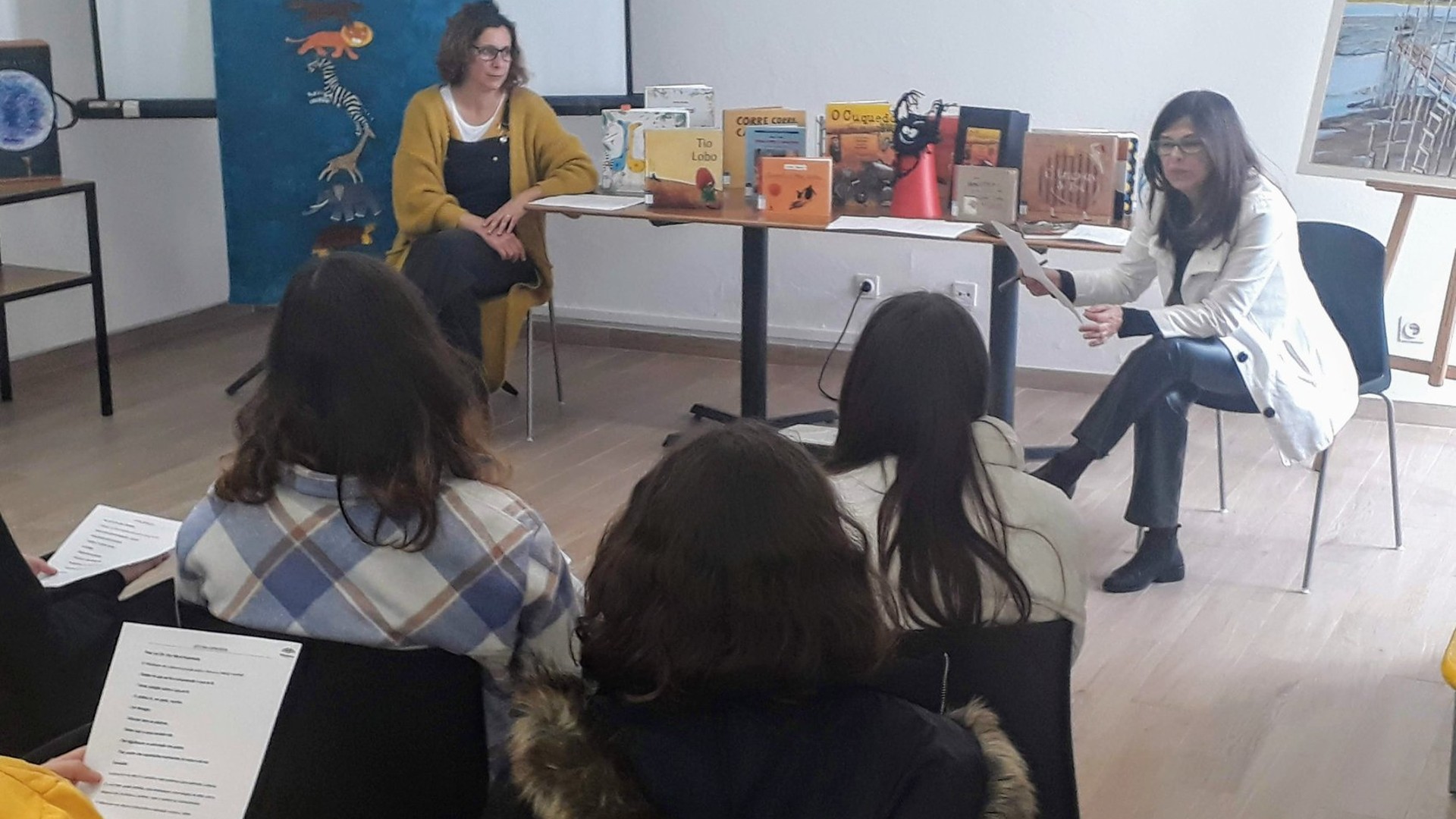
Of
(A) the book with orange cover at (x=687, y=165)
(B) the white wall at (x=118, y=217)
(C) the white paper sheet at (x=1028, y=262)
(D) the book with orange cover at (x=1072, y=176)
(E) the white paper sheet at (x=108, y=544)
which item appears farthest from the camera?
(B) the white wall at (x=118, y=217)

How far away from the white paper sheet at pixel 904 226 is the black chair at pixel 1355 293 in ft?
2.45

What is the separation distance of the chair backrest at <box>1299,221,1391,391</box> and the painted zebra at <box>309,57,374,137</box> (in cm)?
276

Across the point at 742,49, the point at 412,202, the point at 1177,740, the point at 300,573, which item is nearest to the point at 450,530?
the point at 300,573

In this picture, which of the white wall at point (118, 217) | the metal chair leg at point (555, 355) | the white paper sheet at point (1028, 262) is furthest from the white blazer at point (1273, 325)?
the white wall at point (118, 217)

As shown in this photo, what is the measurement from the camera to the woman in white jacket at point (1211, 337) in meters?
3.21

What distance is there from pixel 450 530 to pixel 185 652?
1.03 ft

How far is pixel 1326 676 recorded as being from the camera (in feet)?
9.47

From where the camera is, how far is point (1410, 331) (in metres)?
4.43

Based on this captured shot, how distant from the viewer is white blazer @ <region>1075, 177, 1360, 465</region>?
321 centimetres

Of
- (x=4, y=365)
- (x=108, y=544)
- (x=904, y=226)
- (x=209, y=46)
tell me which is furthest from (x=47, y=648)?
(x=209, y=46)

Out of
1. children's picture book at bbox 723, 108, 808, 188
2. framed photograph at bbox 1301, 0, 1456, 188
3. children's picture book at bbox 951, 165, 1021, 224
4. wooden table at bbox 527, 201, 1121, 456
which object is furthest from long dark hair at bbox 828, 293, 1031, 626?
framed photograph at bbox 1301, 0, 1456, 188

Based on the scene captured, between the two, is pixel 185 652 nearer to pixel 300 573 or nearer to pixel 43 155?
pixel 300 573

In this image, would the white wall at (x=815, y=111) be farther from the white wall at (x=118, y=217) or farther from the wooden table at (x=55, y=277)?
the wooden table at (x=55, y=277)

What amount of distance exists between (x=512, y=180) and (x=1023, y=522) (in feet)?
9.72
